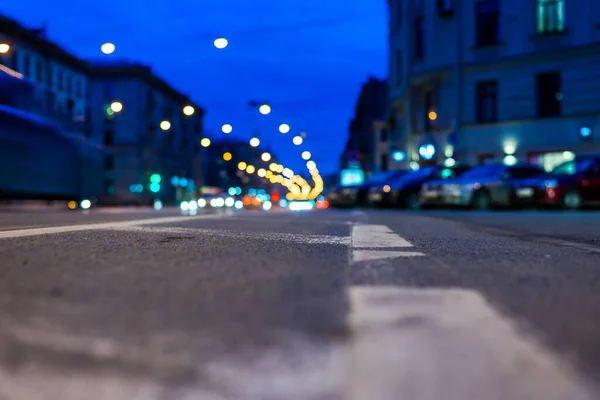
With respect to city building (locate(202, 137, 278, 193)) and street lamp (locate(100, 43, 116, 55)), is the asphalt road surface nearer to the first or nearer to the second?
street lamp (locate(100, 43, 116, 55))

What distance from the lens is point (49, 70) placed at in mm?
51688

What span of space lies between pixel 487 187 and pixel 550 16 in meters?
11.7

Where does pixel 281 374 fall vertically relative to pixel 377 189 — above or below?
below

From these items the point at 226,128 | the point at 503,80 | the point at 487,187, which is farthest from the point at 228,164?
the point at 487,187

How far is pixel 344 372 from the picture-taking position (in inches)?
84.4

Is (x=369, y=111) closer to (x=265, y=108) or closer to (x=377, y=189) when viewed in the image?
(x=265, y=108)

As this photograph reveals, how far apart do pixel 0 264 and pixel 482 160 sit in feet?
89.3

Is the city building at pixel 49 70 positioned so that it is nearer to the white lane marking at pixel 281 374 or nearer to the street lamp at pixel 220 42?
the street lamp at pixel 220 42

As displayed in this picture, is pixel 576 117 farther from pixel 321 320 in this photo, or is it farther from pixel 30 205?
pixel 321 320

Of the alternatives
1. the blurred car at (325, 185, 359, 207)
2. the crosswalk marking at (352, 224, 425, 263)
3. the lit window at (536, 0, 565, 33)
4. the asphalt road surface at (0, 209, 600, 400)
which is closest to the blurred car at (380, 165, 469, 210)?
the blurred car at (325, 185, 359, 207)

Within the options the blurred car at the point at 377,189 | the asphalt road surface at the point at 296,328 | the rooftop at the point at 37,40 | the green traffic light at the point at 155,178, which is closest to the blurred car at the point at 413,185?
the blurred car at the point at 377,189

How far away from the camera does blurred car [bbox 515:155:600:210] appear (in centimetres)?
1747

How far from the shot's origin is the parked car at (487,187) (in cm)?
1895

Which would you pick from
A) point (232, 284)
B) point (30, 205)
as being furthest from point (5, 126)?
point (232, 284)
